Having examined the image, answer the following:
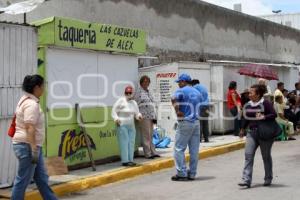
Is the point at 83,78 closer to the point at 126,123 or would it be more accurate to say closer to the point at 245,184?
the point at 126,123

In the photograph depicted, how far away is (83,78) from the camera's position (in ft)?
32.8

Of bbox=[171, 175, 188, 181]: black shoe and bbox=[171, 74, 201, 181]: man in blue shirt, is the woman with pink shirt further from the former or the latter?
bbox=[171, 175, 188, 181]: black shoe

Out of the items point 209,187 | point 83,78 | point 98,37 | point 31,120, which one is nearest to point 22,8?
point 83,78

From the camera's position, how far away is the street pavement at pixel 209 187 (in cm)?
811

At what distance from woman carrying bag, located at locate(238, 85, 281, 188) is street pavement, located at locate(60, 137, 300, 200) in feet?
0.92

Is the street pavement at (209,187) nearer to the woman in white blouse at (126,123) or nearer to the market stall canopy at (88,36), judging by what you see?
the woman in white blouse at (126,123)

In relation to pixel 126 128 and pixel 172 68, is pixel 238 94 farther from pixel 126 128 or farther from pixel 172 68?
pixel 126 128

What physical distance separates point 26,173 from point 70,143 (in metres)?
3.13

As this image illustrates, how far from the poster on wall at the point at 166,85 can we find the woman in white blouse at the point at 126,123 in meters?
3.62

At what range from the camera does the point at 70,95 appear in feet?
31.9

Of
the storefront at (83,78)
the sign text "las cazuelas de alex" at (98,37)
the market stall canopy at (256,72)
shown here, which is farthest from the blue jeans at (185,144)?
the market stall canopy at (256,72)

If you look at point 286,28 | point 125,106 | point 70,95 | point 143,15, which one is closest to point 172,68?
point 143,15

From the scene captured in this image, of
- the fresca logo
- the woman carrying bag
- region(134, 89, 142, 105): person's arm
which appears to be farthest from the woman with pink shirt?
region(134, 89, 142, 105): person's arm

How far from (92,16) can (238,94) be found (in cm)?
517
